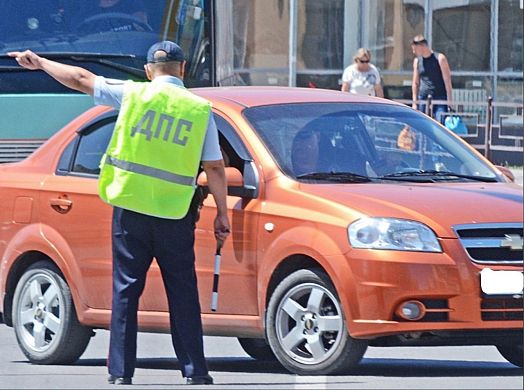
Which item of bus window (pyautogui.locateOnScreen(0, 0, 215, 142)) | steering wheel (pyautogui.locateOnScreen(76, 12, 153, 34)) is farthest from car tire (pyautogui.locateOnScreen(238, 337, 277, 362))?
steering wheel (pyautogui.locateOnScreen(76, 12, 153, 34))

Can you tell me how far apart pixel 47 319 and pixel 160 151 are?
1.83 m

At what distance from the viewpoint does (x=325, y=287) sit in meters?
7.62

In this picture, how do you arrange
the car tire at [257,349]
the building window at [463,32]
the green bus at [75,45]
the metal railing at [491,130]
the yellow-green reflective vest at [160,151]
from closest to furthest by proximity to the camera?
the yellow-green reflective vest at [160,151]
the car tire at [257,349]
the green bus at [75,45]
the metal railing at [491,130]
the building window at [463,32]

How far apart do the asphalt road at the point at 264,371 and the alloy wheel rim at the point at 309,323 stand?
0.13 m

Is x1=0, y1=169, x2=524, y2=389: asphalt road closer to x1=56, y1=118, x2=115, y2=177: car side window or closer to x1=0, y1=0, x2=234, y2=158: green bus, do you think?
x1=56, y1=118, x2=115, y2=177: car side window

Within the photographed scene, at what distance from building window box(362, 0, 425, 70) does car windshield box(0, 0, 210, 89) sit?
1443 cm

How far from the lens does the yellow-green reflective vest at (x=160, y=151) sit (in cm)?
724

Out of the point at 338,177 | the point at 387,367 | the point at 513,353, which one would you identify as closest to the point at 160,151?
the point at 338,177

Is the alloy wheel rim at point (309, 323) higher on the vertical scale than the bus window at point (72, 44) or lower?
lower

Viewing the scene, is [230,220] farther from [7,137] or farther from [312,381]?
[7,137]

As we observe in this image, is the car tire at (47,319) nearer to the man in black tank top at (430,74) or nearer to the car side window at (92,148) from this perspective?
the car side window at (92,148)

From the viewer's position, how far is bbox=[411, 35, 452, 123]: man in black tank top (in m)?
19.4

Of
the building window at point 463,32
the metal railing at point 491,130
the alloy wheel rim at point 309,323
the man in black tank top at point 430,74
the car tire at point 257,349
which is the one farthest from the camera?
the building window at point 463,32

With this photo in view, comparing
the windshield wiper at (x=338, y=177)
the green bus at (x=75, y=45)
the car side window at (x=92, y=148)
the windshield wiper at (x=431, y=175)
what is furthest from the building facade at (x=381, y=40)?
the windshield wiper at (x=338, y=177)
